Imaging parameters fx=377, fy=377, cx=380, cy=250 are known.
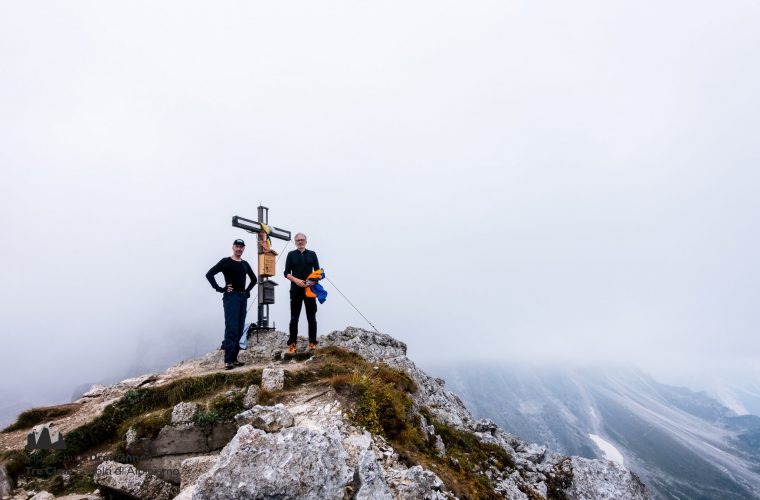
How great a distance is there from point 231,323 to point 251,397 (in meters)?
3.63

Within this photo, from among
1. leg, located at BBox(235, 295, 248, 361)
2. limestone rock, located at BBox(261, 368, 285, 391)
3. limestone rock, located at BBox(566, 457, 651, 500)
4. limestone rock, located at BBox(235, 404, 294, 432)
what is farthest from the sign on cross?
limestone rock, located at BBox(566, 457, 651, 500)

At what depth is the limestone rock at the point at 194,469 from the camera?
730 cm

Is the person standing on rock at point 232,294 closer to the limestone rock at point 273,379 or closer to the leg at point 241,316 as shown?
the leg at point 241,316

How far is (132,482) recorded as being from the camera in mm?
7789

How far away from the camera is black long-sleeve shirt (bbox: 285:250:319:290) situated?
1293cm

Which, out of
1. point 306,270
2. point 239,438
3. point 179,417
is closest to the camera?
point 239,438

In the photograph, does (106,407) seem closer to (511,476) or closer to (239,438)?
(239,438)

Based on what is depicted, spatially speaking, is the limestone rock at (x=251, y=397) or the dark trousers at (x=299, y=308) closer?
the limestone rock at (x=251, y=397)

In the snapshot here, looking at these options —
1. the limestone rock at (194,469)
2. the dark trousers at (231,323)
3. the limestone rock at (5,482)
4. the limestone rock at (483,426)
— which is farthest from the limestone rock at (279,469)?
the limestone rock at (483,426)

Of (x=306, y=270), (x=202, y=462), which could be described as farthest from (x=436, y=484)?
(x=306, y=270)

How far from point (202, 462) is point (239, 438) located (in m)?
1.80

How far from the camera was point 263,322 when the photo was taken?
1783 centimetres

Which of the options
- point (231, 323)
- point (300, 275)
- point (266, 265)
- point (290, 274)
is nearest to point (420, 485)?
point (300, 275)

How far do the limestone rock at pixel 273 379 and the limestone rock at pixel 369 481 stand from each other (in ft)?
13.6
